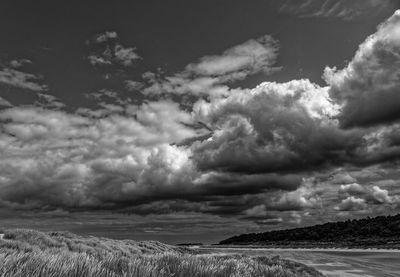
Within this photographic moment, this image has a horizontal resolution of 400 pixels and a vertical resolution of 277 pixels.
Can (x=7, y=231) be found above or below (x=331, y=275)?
above

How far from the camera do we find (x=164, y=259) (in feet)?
21.8

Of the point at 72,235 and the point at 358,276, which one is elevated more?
the point at 72,235

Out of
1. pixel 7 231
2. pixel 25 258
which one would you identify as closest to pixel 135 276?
pixel 25 258

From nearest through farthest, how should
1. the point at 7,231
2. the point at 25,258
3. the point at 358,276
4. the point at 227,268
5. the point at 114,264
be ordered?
the point at 25,258, the point at 114,264, the point at 227,268, the point at 7,231, the point at 358,276

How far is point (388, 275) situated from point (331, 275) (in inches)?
212

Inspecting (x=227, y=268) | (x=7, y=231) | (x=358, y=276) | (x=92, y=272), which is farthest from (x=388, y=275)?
(x=92, y=272)

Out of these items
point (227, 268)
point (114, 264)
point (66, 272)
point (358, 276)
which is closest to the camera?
point (66, 272)

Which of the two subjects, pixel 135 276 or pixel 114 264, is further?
pixel 114 264

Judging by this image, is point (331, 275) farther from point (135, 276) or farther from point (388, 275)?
point (135, 276)

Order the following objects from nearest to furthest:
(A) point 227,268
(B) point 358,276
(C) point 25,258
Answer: (C) point 25,258 < (A) point 227,268 < (B) point 358,276

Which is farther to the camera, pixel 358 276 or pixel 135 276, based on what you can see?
pixel 358 276

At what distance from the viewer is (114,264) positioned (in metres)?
5.23

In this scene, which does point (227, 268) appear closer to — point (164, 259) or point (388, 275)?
point (164, 259)

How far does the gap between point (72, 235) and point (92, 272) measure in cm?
3509
